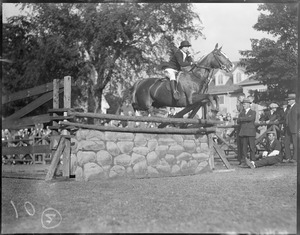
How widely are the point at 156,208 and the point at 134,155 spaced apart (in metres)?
3.49

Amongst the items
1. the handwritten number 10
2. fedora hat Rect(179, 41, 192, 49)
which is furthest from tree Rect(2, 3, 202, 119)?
the handwritten number 10

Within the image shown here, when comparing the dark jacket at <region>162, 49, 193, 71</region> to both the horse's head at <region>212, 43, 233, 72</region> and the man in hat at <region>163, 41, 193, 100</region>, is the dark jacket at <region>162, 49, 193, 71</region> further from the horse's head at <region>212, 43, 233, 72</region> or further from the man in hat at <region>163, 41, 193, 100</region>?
the horse's head at <region>212, 43, 233, 72</region>

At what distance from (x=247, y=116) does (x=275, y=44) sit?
4.13 metres

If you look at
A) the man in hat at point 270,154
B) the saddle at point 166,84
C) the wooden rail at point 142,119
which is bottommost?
the man in hat at point 270,154

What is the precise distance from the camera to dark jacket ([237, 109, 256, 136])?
1044cm

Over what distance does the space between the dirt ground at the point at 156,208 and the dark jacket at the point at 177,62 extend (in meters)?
2.53

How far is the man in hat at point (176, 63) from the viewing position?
28.1 ft

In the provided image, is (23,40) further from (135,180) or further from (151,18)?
(135,180)

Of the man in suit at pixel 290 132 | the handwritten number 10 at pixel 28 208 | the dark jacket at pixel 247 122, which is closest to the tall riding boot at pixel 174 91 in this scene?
the dark jacket at pixel 247 122

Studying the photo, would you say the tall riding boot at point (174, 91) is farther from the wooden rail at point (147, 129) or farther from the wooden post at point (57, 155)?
the wooden post at point (57, 155)

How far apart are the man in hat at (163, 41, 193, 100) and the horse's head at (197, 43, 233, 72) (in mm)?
281

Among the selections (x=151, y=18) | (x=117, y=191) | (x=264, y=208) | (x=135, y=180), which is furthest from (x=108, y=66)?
(x=264, y=208)

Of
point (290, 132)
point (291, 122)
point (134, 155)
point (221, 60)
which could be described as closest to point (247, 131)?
point (290, 132)

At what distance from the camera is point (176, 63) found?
31.0 feet
